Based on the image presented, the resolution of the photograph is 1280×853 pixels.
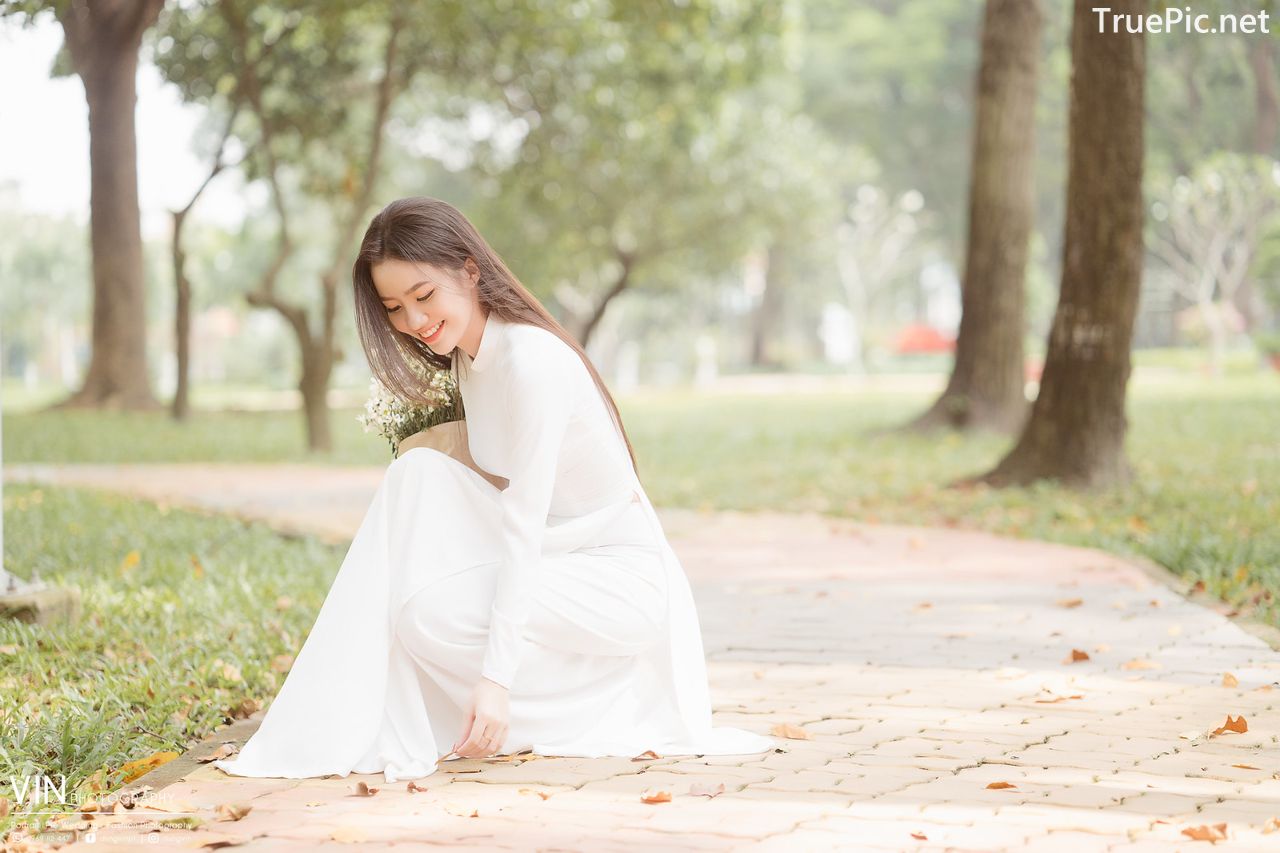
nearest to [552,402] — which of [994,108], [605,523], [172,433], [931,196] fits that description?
[605,523]

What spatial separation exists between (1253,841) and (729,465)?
A: 9846mm

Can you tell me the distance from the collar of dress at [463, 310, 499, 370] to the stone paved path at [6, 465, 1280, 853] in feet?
3.45

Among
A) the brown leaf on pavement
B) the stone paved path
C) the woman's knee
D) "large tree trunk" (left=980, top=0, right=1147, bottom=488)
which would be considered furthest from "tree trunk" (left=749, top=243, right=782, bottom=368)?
the brown leaf on pavement

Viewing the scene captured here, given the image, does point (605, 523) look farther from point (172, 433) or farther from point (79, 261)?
point (79, 261)

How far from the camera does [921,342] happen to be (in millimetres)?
54750

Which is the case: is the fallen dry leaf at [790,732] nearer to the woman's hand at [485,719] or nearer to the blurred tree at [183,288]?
the woman's hand at [485,719]

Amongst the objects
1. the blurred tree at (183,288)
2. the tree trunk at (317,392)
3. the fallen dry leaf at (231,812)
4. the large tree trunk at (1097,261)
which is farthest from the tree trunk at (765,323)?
the fallen dry leaf at (231,812)

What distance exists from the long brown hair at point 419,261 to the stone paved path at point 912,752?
1.02 m

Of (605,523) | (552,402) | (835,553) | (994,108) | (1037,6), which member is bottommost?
(835,553)

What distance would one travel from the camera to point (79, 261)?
4900 centimetres

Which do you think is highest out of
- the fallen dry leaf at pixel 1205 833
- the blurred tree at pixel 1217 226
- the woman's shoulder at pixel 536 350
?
the blurred tree at pixel 1217 226

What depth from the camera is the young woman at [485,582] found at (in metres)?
3.37

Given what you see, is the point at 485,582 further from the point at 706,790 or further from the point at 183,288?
the point at 183,288

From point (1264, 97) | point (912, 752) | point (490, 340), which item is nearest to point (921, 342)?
point (1264, 97)
